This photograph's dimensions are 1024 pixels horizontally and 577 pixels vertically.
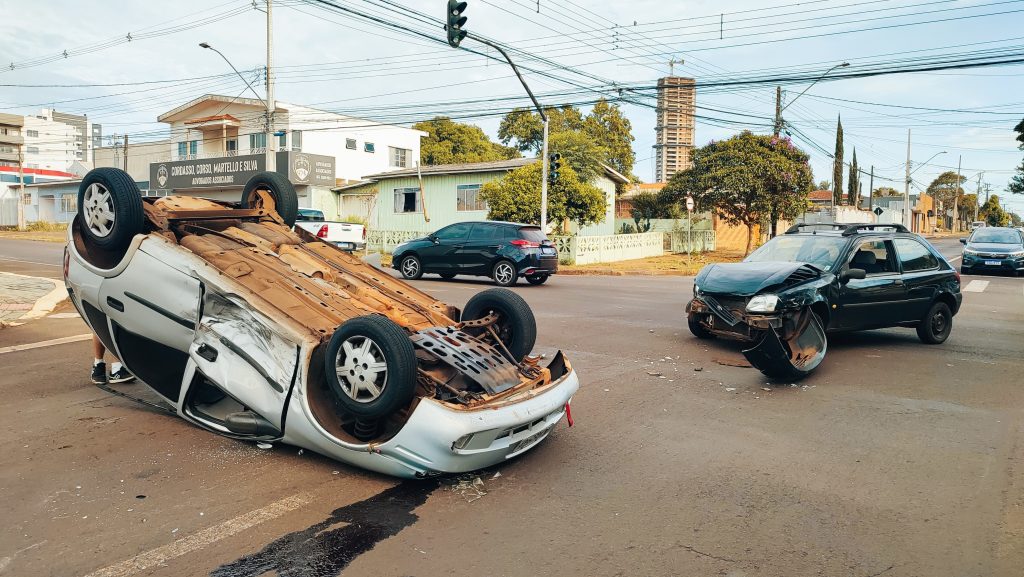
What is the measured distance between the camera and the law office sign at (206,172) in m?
38.1

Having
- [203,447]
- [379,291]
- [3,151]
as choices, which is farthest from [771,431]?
[3,151]

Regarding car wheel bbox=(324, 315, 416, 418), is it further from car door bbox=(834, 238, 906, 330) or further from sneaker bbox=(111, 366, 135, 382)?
car door bbox=(834, 238, 906, 330)

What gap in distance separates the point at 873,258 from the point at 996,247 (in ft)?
53.7

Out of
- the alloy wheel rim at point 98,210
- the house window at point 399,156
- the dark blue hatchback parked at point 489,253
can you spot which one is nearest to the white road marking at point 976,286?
the dark blue hatchback parked at point 489,253

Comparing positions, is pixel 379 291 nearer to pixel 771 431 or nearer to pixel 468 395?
pixel 468 395

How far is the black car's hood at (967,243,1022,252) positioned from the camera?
21.9 metres

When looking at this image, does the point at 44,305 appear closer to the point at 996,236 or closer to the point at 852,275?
the point at 852,275

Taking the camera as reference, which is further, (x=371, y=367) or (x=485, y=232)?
(x=485, y=232)

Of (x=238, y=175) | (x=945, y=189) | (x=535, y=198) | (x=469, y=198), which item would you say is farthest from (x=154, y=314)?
(x=945, y=189)

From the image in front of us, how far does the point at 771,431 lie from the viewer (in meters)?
5.70

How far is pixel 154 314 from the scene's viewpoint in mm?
5223

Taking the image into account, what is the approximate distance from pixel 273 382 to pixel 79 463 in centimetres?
150

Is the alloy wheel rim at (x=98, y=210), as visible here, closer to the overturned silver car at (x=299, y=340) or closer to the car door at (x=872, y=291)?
the overturned silver car at (x=299, y=340)

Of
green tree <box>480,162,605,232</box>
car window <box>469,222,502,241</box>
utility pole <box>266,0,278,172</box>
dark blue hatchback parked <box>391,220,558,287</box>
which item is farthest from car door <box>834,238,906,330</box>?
utility pole <box>266,0,278,172</box>
